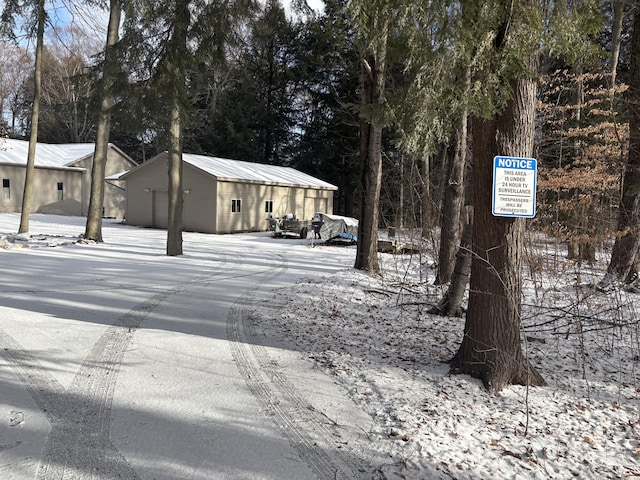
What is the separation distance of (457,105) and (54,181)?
112ft

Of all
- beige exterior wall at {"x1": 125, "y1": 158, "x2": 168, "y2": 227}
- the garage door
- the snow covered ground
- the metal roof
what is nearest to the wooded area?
the snow covered ground

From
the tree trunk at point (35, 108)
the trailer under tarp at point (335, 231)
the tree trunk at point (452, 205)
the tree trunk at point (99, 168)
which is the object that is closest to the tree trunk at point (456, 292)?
the tree trunk at point (452, 205)

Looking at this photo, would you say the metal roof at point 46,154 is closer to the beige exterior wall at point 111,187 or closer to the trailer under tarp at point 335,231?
the beige exterior wall at point 111,187

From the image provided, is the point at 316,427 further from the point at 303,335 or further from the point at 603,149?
the point at 603,149

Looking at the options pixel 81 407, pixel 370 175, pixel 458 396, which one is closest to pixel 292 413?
pixel 458 396

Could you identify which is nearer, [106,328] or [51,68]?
[106,328]

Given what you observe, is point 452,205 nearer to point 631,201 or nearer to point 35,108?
point 631,201

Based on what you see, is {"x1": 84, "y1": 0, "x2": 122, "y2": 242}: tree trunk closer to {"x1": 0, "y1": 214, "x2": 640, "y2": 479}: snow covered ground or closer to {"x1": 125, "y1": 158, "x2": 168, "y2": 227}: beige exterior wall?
{"x1": 125, "y1": 158, "x2": 168, "y2": 227}: beige exterior wall

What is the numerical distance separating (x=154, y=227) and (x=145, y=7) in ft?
62.6

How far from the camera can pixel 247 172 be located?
27531mm

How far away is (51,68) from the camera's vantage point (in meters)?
36.2

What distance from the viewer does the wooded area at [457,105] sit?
4.27 meters

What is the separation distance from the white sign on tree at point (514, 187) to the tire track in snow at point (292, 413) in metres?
2.37

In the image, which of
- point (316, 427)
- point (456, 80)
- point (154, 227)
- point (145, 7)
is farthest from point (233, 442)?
point (154, 227)
